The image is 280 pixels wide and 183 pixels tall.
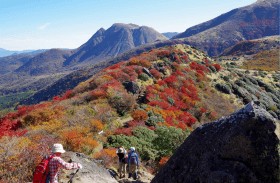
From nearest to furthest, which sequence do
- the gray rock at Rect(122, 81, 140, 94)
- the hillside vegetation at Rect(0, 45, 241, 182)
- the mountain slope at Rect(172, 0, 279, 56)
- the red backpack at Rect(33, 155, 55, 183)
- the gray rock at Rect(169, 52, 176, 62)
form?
1. the red backpack at Rect(33, 155, 55, 183)
2. the hillside vegetation at Rect(0, 45, 241, 182)
3. the gray rock at Rect(122, 81, 140, 94)
4. the gray rock at Rect(169, 52, 176, 62)
5. the mountain slope at Rect(172, 0, 279, 56)

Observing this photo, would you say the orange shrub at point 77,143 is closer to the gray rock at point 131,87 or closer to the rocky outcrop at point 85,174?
the rocky outcrop at point 85,174

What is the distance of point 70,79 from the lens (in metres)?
195

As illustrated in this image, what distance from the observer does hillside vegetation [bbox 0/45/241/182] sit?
711 centimetres

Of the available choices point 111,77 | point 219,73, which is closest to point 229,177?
point 111,77

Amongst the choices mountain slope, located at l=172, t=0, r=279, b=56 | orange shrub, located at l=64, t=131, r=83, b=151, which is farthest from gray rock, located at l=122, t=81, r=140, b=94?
mountain slope, located at l=172, t=0, r=279, b=56

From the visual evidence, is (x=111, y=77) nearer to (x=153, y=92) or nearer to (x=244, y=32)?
(x=153, y=92)

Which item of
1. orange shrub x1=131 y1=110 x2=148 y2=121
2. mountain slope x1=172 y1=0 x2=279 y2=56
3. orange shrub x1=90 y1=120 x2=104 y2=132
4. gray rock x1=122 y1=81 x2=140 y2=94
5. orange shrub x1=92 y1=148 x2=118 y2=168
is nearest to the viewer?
orange shrub x1=92 y1=148 x2=118 y2=168

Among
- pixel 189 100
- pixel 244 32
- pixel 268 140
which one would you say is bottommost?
pixel 189 100

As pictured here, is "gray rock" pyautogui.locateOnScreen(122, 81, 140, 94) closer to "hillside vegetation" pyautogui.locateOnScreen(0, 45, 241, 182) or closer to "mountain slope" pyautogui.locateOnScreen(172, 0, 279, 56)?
"hillside vegetation" pyautogui.locateOnScreen(0, 45, 241, 182)

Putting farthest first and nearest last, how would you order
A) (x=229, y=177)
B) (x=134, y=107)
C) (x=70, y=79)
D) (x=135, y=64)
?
(x=70, y=79) < (x=135, y=64) < (x=134, y=107) < (x=229, y=177)

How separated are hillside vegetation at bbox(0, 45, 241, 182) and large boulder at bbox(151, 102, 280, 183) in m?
5.22

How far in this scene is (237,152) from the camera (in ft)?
11.1

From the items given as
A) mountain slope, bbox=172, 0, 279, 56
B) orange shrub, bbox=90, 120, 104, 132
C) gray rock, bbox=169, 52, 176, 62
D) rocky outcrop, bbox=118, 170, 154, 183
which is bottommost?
rocky outcrop, bbox=118, 170, 154, 183

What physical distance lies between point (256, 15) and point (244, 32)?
114 feet
